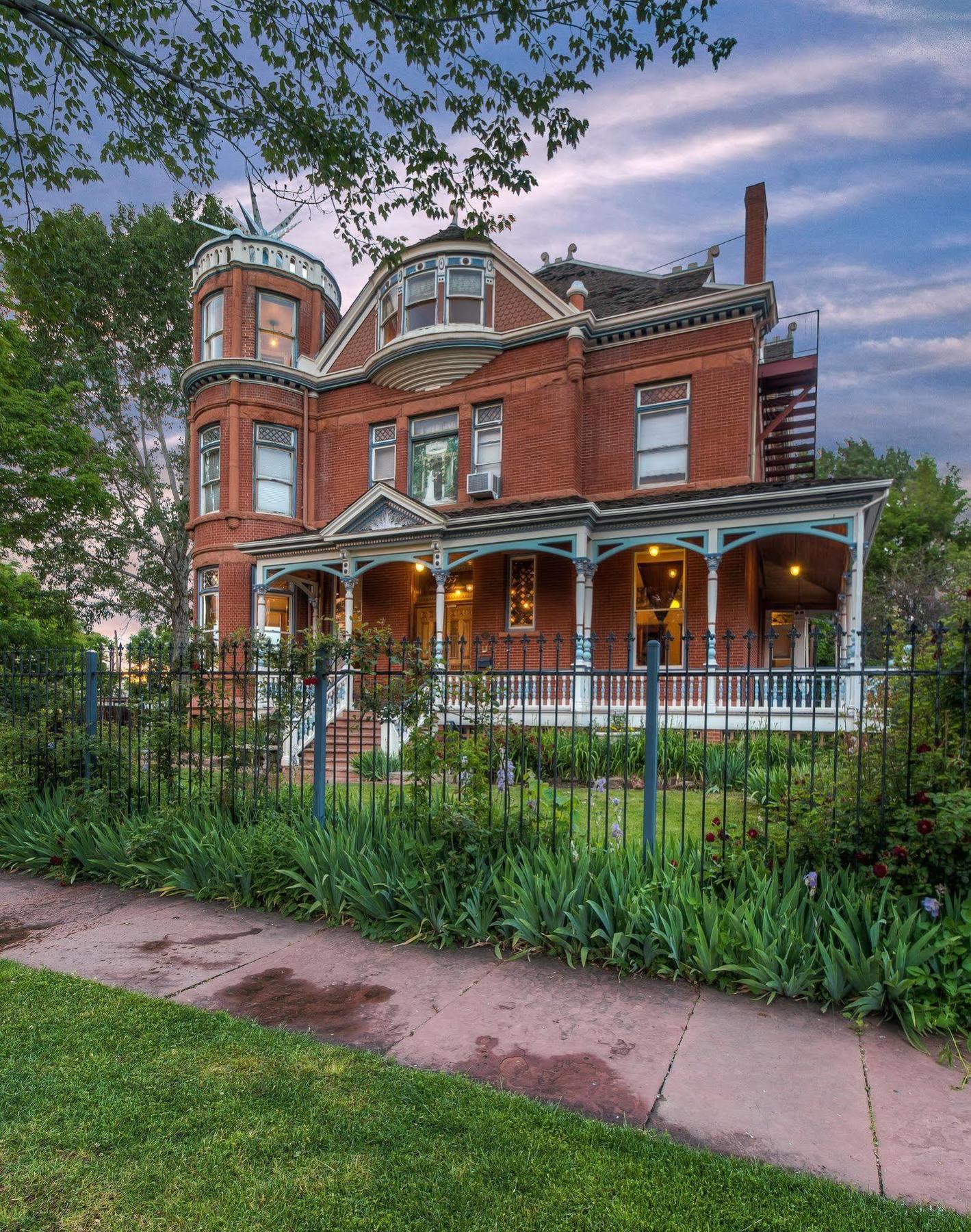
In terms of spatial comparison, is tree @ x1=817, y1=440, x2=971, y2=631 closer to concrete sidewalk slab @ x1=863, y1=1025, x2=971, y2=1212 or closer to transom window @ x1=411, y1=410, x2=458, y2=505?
transom window @ x1=411, y1=410, x2=458, y2=505

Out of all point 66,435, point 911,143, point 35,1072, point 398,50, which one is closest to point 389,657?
point 35,1072

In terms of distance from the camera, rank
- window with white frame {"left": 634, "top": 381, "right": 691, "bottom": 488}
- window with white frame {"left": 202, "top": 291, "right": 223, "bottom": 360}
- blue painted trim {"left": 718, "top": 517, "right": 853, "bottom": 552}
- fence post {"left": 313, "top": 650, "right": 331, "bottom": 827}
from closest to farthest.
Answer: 1. fence post {"left": 313, "top": 650, "right": 331, "bottom": 827}
2. blue painted trim {"left": 718, "top": 517, "right": 853, "bottom": 552}
3. window with white frame {"left": 634, "top": 381, "right": 691, "bottom": 488}
4. window with white frame {"left": 202, "top": 291, "right": 223, "bottom": 360}

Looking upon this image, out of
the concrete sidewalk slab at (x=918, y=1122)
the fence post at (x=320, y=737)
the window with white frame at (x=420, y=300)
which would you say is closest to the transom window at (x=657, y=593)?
the window with white frame at (x=420, y=300)

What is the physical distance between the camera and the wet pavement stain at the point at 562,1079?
3.04 m

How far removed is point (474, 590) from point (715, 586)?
20.0 ft

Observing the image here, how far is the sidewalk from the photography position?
285 centimetres

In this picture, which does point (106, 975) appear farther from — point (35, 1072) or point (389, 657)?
point (389, 657)

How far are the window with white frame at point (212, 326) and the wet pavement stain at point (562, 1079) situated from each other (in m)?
20.6

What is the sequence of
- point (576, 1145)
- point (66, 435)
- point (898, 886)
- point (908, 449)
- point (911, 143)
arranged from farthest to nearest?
point (908, 449) < point (66, 435) < point (911, 143) < point (898, 886) < point (576, 1145)

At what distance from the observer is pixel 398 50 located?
6.77 metres

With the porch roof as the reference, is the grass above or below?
below

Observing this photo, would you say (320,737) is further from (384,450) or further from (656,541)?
(384,450)

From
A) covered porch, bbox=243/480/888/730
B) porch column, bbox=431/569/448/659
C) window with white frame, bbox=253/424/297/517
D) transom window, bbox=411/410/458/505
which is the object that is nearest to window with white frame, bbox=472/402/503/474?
transom window, bbox=411/410/458/505

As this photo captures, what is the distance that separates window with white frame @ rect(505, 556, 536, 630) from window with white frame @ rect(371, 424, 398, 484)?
4.45 m
